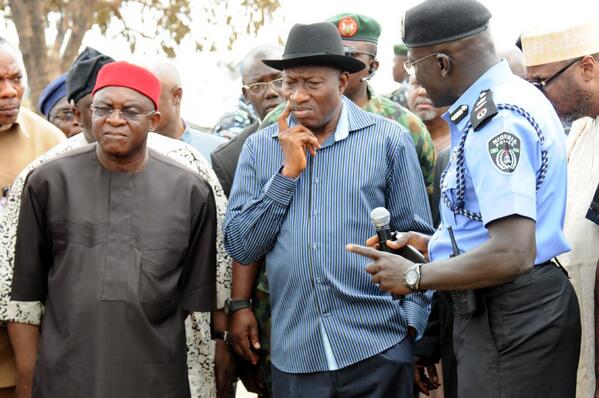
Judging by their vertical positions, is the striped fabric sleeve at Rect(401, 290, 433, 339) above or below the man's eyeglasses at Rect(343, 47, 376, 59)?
below

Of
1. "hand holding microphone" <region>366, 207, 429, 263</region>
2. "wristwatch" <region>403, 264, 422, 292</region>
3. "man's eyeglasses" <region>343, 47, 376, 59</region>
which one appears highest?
"man's eyeglasses" <region>343, 47, 376, 59</region>

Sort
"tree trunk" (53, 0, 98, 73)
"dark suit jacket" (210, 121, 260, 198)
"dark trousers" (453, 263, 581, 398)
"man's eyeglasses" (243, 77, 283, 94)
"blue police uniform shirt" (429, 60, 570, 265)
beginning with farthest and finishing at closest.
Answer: "tree trunk" (53, 0, 98, 73) < "man's eyeglasses" (243, 77, 283, 94) < "dark suit jacket" (210, 121, 260, 198) < "dark trousers" (453, 263, 581, 398) < "blue police uniform shirt" (429, 60, 570, 265)

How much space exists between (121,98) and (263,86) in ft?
6.80

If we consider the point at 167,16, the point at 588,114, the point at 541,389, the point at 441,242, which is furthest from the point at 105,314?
the point at 167,16

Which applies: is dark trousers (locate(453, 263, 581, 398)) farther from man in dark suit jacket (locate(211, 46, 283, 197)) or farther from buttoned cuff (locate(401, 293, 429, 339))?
man in dark suit jacket (locate(211, 46, 283, 197))

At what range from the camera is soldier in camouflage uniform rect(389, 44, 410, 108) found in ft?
27.5

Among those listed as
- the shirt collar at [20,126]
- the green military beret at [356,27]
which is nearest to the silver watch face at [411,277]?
the green military beret at [356,27]

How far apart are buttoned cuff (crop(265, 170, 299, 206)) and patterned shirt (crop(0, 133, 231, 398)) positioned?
613 mm

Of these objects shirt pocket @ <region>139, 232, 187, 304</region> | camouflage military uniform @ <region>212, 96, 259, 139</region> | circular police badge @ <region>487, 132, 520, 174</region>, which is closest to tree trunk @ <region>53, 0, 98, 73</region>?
camouflage military uniform @ <region>212, 96, 259, 139</region>

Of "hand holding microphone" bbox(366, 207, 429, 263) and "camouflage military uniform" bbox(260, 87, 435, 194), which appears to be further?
"camouflage military uniform" bbox(260, 87, 435, 194)

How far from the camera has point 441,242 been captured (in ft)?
13.5

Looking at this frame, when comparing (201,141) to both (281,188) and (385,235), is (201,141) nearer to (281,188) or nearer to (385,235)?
(281,188)

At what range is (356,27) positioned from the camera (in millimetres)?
6031

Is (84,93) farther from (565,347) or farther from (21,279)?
(565,347)
